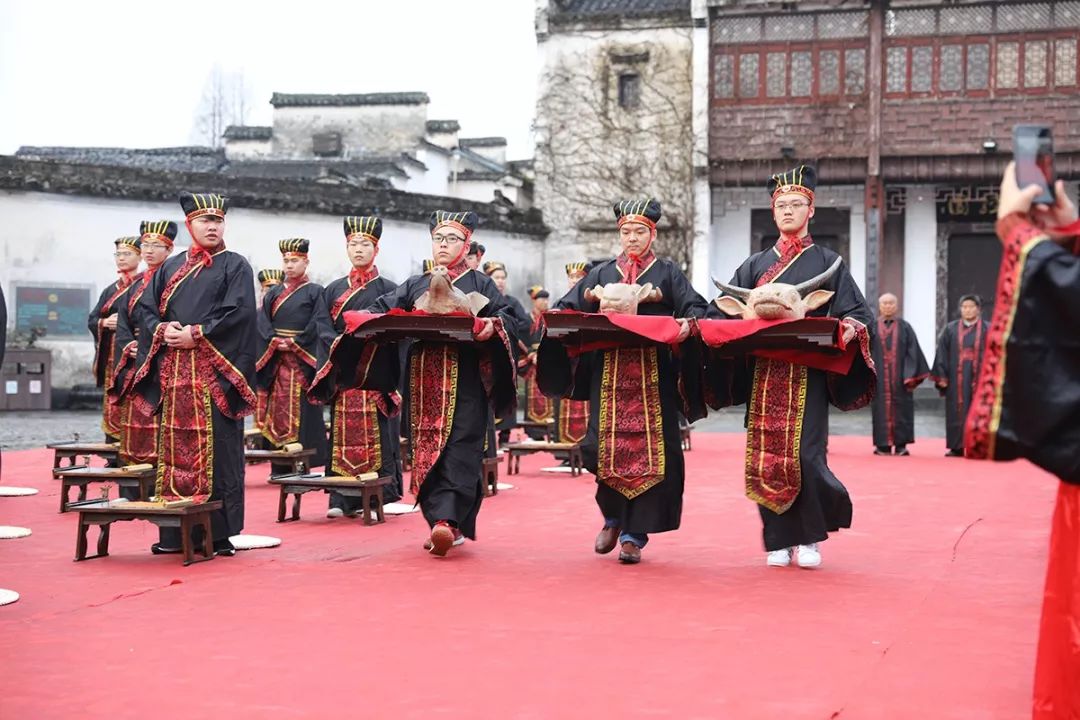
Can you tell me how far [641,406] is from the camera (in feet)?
23.2

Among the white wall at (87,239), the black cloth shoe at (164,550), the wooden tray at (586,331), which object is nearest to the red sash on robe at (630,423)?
the wooden tray at (586,331)

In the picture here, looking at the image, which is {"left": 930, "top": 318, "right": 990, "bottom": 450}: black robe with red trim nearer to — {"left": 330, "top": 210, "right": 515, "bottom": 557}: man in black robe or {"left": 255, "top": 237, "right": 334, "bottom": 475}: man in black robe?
{"left": 255, "top": 237, "right": 334, "bottom": 475}: man in black robe

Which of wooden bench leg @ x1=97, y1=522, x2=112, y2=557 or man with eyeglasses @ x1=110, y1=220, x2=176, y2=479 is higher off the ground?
man with eyeglasses @ x1=110, y1=220, x2=176, y2=479

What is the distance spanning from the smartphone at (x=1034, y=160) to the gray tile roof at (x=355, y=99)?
28.5 meters

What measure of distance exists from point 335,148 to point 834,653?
89.4ft

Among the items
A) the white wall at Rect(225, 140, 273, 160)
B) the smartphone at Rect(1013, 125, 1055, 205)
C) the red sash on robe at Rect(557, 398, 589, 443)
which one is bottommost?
the red sash on robe at Rect(557, 398, 589, 443)

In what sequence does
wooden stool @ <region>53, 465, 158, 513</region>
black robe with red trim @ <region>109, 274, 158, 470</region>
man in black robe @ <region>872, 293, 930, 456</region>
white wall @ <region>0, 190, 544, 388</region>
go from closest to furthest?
wooden stool @ <region>53, 465, 158, 513</region> < black robe with red trim @ <region>109, 274, 158, 470</region> < man in black robe @ <region>872, 293, 930, 456</region> < white wall @ <region>0, 190, 544, 388</region>

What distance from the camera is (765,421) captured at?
6.80 m

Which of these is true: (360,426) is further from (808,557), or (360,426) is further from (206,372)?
(808,557)

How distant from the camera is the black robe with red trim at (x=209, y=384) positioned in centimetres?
725

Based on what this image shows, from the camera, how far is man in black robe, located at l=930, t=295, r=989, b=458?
1476cm

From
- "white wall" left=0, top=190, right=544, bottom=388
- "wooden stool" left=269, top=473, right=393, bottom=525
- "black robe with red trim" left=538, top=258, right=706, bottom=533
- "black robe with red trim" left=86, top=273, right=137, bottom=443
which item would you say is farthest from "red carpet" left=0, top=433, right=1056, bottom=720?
"white wall" left=0, top=190, right=544, bottom=388

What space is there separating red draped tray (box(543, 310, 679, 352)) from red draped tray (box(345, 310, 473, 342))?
45cm

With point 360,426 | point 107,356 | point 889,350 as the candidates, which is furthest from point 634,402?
point 889,350
